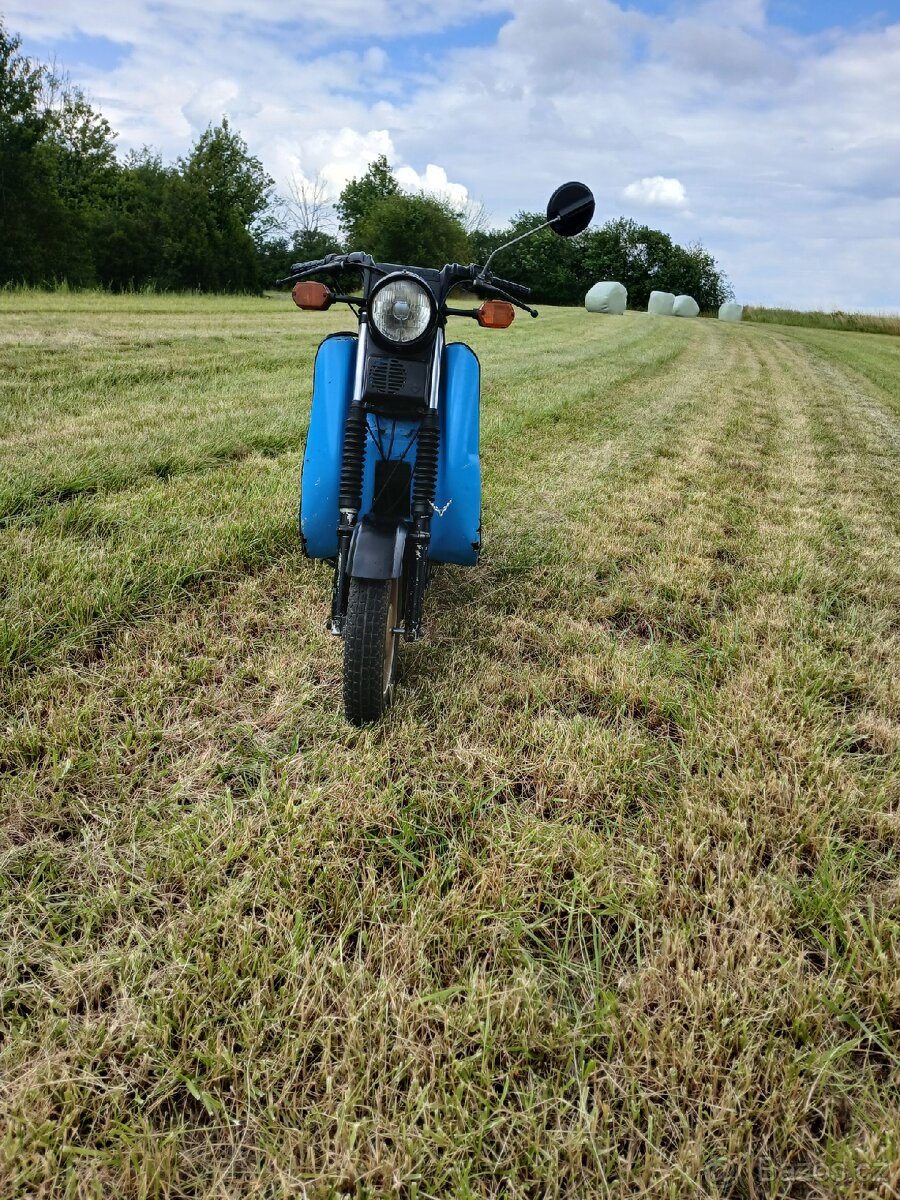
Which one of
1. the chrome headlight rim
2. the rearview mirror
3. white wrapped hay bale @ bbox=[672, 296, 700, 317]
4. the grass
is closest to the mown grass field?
the chrome headlight rim

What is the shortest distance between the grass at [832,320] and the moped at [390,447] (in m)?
32.9

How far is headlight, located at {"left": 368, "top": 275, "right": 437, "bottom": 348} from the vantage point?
2.05m

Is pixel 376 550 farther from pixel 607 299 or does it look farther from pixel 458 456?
pixel 607 299

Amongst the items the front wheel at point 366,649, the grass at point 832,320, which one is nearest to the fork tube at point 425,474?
the front wheel at point 366,649

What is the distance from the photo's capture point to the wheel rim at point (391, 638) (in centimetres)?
207

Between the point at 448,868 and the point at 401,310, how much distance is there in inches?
59.4

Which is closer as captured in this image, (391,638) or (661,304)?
(391,638)

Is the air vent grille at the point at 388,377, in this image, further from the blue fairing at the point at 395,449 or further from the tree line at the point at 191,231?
the tree line at the point at 191,231

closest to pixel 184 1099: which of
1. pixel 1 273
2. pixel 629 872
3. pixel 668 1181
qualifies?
pixel 668 1181

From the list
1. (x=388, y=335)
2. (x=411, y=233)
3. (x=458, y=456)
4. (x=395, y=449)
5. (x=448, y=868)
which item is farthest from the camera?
(x=411, y=233)

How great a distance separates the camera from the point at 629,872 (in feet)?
5.32

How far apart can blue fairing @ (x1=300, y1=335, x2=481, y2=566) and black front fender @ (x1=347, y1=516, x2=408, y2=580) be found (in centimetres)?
28

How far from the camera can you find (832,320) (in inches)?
1257

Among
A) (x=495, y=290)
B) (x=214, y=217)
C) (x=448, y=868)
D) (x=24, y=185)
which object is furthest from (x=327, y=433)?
(x=214, y=217)
